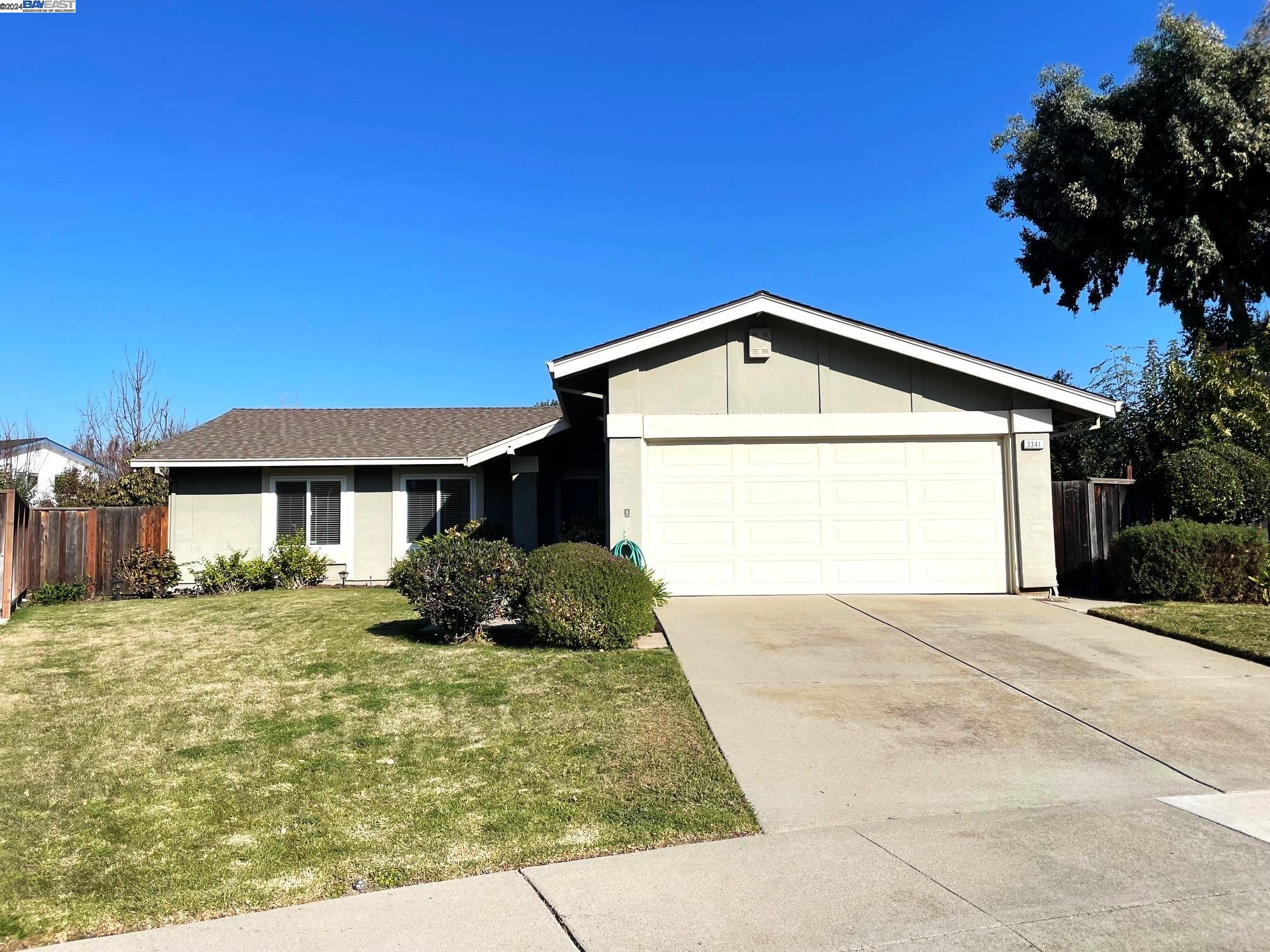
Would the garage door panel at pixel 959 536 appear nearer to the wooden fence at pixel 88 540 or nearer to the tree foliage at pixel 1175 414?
the tree foliage at pixel 1175 414

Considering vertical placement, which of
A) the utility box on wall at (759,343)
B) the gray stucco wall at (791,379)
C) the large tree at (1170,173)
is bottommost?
the gray stucco wall at (791,379)

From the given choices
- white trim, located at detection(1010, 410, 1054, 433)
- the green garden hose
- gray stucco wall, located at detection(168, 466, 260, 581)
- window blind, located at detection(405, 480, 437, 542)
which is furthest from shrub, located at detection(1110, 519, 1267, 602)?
gray stucco wall, located at detection(168, 466, 260, 581)

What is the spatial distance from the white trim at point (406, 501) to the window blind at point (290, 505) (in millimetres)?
1828

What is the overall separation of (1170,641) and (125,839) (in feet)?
31.6

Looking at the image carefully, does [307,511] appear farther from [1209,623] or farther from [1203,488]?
[1203,488]

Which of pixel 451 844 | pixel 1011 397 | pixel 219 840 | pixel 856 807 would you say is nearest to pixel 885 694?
pixel 856 807

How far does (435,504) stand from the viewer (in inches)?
652

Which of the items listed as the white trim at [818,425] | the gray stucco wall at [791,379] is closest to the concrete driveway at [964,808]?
the white trim at [818,425]

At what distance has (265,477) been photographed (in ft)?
53.7

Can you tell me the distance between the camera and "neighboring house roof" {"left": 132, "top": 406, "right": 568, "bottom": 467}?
15766 mm

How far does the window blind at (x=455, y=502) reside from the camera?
1652 cm

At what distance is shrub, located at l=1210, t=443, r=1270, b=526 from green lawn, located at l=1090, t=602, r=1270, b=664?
7.62ft

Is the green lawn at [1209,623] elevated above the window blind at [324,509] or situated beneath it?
situated beneath

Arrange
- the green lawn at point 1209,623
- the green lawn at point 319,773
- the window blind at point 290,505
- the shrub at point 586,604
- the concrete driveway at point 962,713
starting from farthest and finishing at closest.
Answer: the window blind at point 290,505 → the shrub at point 586,604 → the green lawn at point 1209,623 → the concrete driveway at point 962,713 → the green lawn at point 319,773
